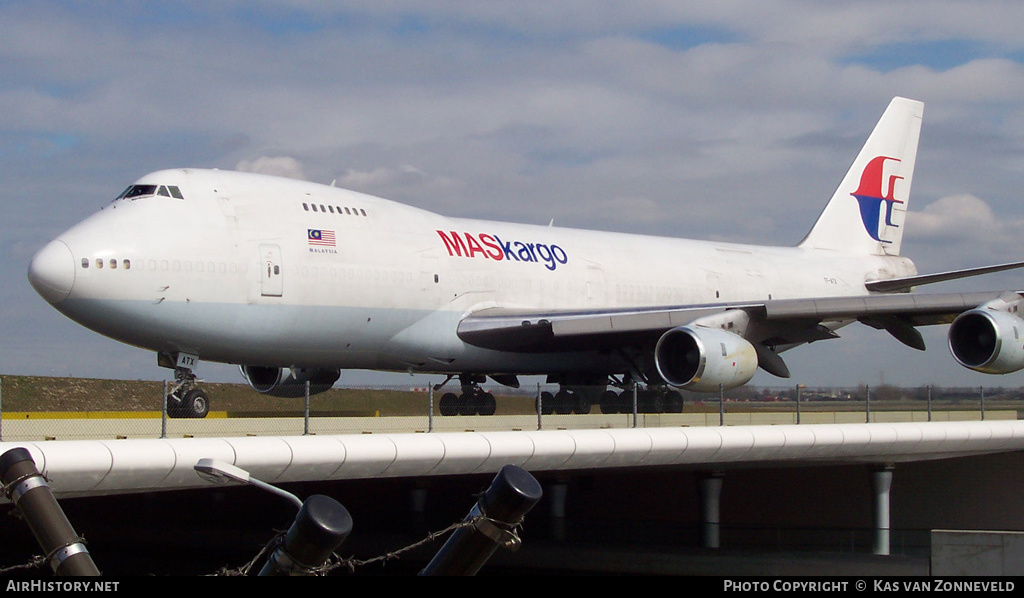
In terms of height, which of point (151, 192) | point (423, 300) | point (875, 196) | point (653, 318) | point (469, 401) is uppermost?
point (875, 196)

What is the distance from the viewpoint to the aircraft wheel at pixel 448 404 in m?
18.7

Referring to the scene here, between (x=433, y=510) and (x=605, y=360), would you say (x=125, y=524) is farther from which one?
(x=605, y=360)

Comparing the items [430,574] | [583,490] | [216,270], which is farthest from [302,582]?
[583,490]

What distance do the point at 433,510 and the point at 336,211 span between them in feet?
24.4

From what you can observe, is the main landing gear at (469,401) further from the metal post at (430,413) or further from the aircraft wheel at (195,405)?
the aircraft wheel at (195,405)

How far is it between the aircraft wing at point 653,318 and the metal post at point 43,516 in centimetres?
1400

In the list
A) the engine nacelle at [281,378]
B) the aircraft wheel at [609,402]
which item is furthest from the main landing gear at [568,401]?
the engine nacelle at [281,378]

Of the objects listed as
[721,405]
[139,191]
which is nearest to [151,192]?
[139,191]

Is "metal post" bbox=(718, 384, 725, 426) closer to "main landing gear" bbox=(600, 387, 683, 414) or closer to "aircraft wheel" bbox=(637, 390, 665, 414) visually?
"main landing gear" bbox=(600, 387, 683, 414)

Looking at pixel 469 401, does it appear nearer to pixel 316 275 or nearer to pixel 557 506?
pixel 316 275

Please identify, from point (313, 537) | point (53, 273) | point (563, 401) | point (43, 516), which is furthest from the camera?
point (563, 401)

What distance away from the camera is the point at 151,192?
55.3ft

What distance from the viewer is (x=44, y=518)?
583cm

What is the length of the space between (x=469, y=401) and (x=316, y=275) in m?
3.18
